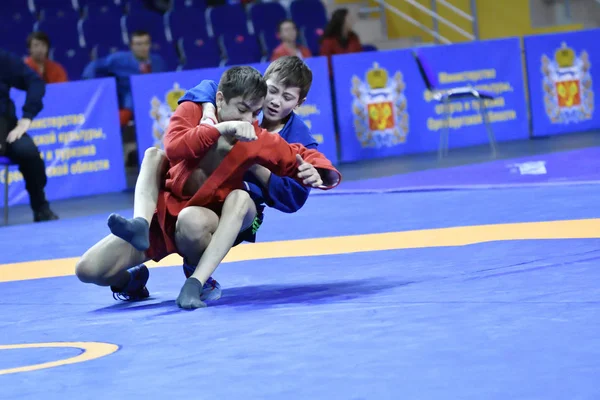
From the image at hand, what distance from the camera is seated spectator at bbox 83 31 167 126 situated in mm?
9472

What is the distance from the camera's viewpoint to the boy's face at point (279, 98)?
13.2ft

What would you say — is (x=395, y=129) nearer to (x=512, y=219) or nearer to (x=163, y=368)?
(x=512, y=219)

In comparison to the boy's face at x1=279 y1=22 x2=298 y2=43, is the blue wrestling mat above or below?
below

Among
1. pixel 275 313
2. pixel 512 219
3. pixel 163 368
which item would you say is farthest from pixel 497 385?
pixel 512 219

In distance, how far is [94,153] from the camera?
356 inches

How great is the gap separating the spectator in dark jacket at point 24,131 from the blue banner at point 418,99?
311 cm

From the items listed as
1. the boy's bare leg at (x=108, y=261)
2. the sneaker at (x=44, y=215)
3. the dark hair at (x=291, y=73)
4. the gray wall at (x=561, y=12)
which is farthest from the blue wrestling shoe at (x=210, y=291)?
the gray wall at (x=561, y=12)

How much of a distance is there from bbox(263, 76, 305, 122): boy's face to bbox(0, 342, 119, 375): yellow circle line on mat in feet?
3.94

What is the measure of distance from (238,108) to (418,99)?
662cm

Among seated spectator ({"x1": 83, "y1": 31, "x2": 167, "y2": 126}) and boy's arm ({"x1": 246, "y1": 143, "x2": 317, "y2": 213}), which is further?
seated spectator ({"x1": 83, "y1": 31, "x2": 167, "y2": 126})

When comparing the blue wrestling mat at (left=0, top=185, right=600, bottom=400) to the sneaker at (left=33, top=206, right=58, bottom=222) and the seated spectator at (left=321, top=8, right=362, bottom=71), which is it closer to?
the sneaker at (left=33, top=206, right=58, bottom=222)

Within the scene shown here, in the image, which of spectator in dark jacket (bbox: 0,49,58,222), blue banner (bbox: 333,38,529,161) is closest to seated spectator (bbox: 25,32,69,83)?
spectator in dark jacket (bbox: 0,49,58,222)

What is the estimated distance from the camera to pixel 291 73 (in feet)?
13.2

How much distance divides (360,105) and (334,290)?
6.28m
